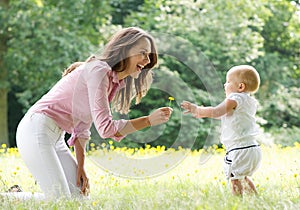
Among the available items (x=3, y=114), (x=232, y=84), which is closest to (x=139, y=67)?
(x=232, y=84)

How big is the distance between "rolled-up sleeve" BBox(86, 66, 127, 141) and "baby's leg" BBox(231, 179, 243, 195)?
0.89m

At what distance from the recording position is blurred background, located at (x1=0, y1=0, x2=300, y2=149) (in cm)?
1029

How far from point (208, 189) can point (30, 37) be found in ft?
25.1

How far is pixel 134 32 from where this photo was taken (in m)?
3.69

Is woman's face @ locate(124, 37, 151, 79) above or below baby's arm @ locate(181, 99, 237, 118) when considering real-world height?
above

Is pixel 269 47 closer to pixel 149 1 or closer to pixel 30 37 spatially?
pixel 149 1

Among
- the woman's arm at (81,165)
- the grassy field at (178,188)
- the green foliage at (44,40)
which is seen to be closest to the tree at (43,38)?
the green foliage at (44,40)

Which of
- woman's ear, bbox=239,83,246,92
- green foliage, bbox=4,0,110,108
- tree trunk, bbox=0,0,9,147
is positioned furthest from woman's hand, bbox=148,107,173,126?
tree trunk, bbox=0,0,9,147

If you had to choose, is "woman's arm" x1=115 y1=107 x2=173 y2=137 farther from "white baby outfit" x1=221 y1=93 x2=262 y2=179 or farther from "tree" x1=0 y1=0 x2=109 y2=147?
"tree" x1=0 y1=0 x2=109 y2=147

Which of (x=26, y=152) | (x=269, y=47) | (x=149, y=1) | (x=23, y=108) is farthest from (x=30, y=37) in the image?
(x=26, y=152)

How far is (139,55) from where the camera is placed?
370cm

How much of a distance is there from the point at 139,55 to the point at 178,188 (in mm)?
1049

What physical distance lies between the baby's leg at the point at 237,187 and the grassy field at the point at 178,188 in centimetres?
7

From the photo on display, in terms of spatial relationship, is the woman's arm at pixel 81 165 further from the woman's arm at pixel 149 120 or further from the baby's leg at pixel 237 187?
the baby's leg at pixel 237 187
